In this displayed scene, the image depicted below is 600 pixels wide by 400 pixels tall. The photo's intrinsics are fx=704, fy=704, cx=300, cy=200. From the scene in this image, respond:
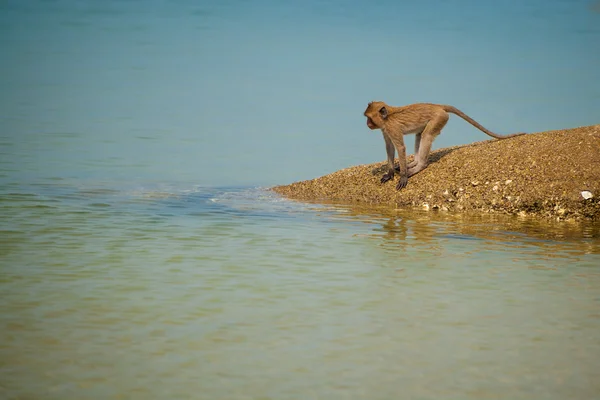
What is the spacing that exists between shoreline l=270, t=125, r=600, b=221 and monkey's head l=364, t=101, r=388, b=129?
130 cm

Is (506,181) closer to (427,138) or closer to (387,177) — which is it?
(427,138)

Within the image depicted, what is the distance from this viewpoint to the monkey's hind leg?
12.2 m

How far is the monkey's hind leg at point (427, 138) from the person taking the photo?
12180 mm

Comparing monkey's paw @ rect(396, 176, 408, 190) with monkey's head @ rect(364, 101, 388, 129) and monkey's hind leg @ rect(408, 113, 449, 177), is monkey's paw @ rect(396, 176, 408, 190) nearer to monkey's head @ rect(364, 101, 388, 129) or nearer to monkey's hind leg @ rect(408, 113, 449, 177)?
monkey's hind leg @ rect(408, 113, 449, 177)

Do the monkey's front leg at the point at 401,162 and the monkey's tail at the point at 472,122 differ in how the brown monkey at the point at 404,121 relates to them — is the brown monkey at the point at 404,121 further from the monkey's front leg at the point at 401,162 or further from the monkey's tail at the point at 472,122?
the monkey's tail at the point at 472,122

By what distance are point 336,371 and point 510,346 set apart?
3.90 ft

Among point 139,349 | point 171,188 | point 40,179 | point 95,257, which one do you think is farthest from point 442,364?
point 40,179

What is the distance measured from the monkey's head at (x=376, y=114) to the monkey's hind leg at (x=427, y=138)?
775 millimetres

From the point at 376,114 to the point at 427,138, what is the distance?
1.00m

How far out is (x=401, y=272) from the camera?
255 inches

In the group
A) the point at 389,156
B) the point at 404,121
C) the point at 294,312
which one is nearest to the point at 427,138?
the point at 404,121

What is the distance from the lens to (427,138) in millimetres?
12297

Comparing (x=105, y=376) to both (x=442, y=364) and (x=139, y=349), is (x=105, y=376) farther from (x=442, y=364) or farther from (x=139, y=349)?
(x=442, y=364)

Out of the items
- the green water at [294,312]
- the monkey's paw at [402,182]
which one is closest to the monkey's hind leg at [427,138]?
the monkey's paw at [402,182]
